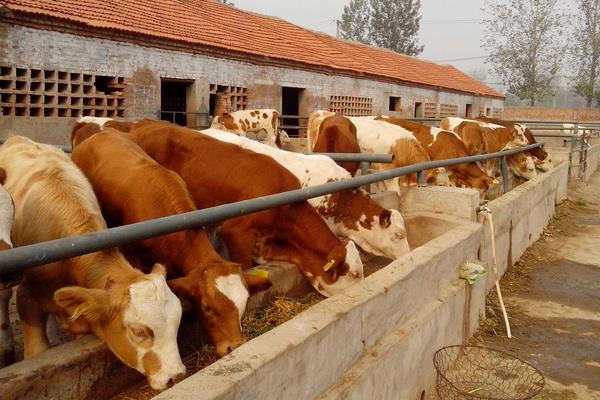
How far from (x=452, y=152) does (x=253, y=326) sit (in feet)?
22.3

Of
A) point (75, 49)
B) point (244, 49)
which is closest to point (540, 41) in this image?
point (244, 49)

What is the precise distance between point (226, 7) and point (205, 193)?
15.6 meters

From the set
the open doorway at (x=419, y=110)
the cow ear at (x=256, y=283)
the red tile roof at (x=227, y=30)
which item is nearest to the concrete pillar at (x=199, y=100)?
the red tile roof at (x=227, y=30)

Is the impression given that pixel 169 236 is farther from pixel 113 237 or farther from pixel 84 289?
pixel 113 237

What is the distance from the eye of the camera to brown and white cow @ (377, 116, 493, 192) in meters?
9.09

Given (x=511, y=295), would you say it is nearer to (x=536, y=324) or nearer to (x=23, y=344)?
(x=536, y=324)

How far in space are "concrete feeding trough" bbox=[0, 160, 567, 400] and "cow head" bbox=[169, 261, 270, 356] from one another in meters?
0.43

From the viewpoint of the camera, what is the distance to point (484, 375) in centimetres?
438

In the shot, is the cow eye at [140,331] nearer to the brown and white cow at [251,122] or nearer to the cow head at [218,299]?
the cow head at [218,299]

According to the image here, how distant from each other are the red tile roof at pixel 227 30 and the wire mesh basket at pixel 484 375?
910cm

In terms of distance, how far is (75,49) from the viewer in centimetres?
1077

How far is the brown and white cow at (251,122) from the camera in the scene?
13445 millimetres

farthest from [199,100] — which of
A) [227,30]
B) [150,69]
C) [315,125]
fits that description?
[315,125]

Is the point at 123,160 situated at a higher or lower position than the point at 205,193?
higher
